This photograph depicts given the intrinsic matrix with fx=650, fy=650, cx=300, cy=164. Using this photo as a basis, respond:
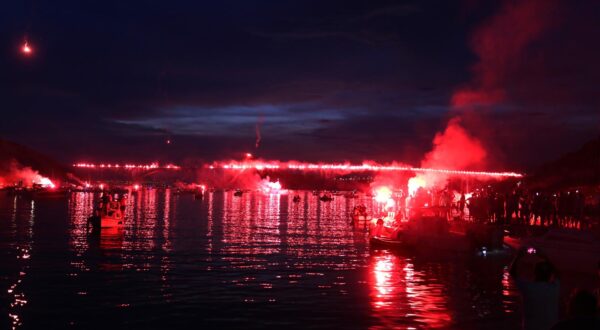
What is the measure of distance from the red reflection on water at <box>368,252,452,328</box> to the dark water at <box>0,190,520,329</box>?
46 millimetres

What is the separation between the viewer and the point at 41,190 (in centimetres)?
19188

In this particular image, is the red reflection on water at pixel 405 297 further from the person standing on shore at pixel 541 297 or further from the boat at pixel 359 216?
the boat at pixel 359 216

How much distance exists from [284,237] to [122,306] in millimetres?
35340

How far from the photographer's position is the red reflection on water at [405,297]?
22520 millimetres

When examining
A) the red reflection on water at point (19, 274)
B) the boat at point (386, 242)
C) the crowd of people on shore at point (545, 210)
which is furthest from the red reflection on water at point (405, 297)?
the red reflection on water at point (19, 274)

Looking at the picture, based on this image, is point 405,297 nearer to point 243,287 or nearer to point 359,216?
point 243,287

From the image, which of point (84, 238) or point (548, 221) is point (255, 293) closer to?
point (548, 221)

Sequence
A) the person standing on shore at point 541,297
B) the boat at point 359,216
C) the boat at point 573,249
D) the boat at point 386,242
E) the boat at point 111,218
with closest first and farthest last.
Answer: the person standing on shore at point 541,297, the boat at point 573,249, the boat at point 386,242, the boat at point 111,218, the boat at point 359,216

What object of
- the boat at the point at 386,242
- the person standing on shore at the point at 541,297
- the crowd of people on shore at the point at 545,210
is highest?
the crowd of people on shore at the point at 545,210

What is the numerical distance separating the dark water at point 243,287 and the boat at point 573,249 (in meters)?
2.80

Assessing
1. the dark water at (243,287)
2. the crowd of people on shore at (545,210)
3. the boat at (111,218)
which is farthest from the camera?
the boat at (111,218)

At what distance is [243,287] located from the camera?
29.8 metres

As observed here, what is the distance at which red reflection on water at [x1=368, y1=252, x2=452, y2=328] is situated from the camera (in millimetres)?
22520

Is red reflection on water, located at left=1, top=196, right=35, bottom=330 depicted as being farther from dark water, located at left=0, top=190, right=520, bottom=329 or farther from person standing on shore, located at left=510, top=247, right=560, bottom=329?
person standing on shore, located at left=510, top=247, right=560, bottom=329
